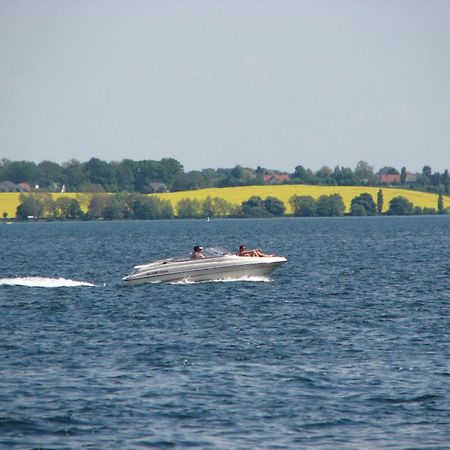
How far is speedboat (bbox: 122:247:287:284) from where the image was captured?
57750mm

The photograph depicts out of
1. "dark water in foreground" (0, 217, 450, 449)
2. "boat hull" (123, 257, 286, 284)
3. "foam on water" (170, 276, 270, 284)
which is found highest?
"boat hull" (123, 257, 286, 284)

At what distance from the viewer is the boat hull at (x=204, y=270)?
57719 millimetres

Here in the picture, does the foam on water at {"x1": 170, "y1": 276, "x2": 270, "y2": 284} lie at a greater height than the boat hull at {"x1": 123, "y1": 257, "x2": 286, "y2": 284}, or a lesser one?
lesser

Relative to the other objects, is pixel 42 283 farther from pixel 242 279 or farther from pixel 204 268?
pixel 242 279

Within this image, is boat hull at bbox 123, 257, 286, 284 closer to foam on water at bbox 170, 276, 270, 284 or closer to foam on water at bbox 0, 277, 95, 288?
foam on water at bbox 170, 276, 270, 284

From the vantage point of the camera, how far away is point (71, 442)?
2438 cm

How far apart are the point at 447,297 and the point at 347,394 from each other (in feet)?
80.0

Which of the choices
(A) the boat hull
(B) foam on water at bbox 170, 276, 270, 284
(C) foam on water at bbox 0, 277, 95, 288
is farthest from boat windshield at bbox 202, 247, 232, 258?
(C) foam on water at bbox 0, 277, 95, 288

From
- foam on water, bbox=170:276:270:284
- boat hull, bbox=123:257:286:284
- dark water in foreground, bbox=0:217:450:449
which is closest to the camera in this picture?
dark water in foreground, bbox=0:217:450:449

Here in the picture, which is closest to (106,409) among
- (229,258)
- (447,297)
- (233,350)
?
(233,350)

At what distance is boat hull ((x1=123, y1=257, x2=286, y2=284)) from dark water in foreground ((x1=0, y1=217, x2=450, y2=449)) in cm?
65

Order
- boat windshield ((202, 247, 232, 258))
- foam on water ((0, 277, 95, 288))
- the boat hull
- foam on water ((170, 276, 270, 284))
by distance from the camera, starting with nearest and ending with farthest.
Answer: the boat hull, boat windshield ((202, 247, 232, 258)), foam on water ((170, 276, 270, 284)), foam on water ((0, 277, 95, 288))

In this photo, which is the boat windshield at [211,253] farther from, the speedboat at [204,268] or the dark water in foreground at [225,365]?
the dark water in foreground at [225,365]

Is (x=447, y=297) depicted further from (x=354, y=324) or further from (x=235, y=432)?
(x=235, y=432)
